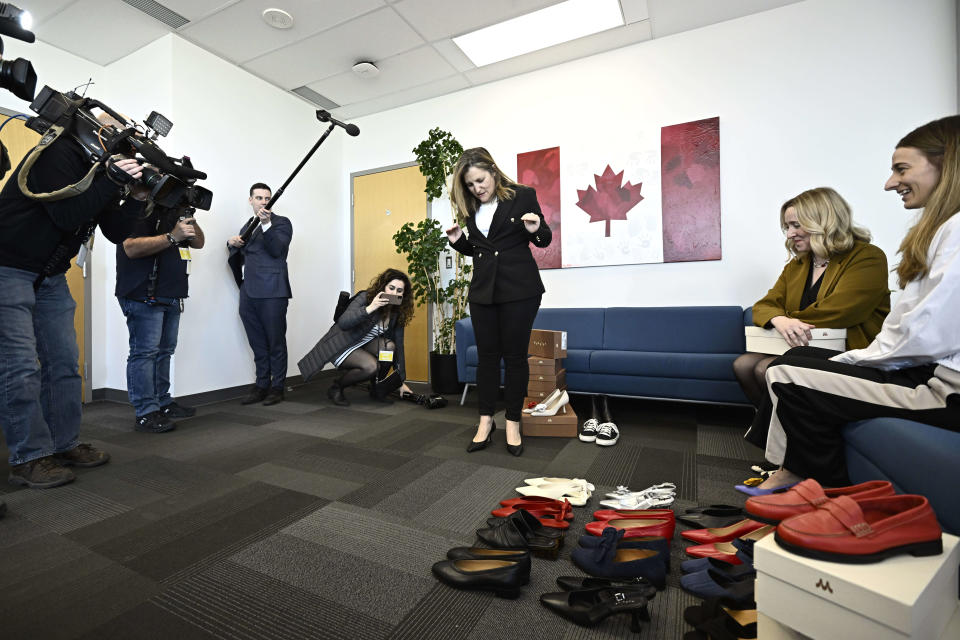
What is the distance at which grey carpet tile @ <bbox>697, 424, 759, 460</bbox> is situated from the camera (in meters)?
2.04

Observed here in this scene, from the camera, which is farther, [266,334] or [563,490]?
[266,334]

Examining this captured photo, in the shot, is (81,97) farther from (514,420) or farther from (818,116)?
(818,116)

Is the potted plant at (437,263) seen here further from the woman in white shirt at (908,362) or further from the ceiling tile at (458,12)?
the woman in white shirt at (908,362)

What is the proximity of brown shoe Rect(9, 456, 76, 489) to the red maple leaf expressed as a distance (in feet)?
11.4

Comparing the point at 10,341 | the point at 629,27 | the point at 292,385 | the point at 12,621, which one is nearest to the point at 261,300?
the point at 292,385

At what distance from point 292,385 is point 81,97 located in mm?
2802

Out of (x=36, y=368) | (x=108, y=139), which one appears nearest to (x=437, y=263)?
(x=108, y=139)

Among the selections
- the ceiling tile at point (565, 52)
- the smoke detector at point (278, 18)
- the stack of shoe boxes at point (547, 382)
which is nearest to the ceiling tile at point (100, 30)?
the smoke detector at point (278, 18)

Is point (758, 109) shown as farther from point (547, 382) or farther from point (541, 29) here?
point (547, 382)

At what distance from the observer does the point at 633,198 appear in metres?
3.33

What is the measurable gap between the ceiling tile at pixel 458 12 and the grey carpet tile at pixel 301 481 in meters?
2.97

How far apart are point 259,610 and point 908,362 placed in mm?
1753

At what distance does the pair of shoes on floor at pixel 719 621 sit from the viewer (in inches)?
32.6

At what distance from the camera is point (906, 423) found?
39.1 inches
